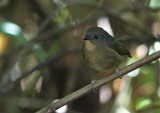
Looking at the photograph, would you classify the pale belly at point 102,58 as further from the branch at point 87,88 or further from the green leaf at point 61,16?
the green leaf at point 61,16

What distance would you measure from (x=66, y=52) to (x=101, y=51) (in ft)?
3.47

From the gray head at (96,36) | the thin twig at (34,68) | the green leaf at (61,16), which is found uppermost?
the green leaf at (61,16)

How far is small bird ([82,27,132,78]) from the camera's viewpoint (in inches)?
128

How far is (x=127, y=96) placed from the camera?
4.11m

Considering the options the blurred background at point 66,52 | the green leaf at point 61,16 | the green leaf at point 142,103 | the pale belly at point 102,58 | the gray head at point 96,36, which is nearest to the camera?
the pale belly at point 102,58

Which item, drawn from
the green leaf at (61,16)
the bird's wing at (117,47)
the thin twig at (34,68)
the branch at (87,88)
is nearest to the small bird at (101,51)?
the bird's wing at (117,47)

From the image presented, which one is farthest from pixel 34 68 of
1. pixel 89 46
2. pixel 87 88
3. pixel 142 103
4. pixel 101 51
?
pixel 87 88

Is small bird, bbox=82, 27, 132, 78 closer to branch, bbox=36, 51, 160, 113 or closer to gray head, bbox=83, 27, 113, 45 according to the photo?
gray head, bbox=83, 27, 113, 45

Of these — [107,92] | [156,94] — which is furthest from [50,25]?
[156,94]

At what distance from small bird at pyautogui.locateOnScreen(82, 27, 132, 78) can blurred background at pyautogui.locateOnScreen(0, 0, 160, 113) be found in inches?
29.3

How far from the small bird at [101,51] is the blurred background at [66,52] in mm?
744

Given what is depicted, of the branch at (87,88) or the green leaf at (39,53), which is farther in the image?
the green leaf at (39,53)

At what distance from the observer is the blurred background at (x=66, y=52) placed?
161 inches

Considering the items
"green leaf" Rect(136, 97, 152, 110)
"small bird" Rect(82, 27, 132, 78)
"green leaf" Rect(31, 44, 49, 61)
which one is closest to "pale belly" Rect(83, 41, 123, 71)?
"small bird" Rect(82, 27, 132, 78)
